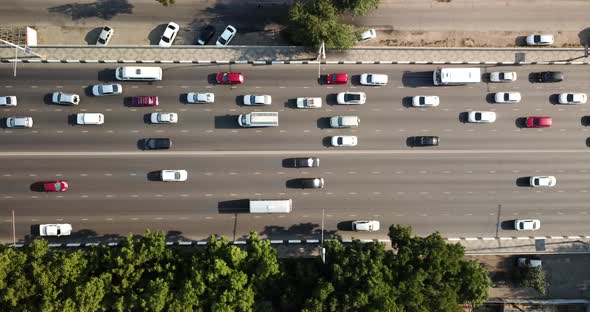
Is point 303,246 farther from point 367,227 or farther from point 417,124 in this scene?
point 417,124

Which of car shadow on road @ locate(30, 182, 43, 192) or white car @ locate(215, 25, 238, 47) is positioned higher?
white car @ locate(215, 25, 238, 47)

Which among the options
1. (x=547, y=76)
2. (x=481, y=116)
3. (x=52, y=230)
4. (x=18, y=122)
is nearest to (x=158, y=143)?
(x=52, y=230)

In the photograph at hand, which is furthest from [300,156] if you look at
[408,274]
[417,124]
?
[408,274]

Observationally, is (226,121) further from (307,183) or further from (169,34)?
(169,34)

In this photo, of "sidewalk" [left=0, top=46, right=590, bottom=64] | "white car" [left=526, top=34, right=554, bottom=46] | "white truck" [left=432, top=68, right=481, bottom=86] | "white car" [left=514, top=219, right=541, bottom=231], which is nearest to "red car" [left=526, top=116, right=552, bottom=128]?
"sidewalk" [left=0, top=46, right=590, bottom=64]

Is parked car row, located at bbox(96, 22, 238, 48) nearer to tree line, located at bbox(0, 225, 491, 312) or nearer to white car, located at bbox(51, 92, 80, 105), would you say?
white car, located at bbox(51, 92, 80, 105)

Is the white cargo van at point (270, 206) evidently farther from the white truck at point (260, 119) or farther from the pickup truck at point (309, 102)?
the pickup truck at point (309, 102)
